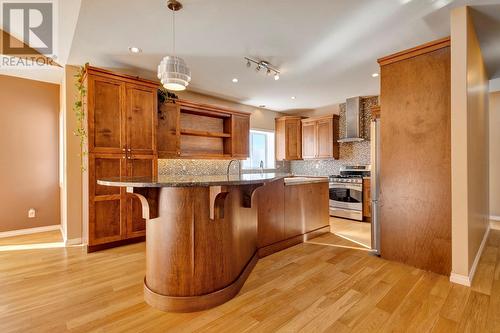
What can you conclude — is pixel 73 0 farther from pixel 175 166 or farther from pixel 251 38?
pixel 175 166

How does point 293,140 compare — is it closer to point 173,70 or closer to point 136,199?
point 136,199

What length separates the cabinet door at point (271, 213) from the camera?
121 inches

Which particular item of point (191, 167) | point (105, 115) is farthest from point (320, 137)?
point (105, 115)

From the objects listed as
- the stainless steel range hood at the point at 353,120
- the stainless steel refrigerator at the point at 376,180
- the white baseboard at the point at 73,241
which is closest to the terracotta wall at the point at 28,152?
the white baseboard at the point at 73,241

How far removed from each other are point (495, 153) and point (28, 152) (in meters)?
8.61

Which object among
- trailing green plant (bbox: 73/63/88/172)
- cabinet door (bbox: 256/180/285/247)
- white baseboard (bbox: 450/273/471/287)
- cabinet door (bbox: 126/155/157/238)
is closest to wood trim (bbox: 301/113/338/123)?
cabinet door (bbox: 256/180/285/247)

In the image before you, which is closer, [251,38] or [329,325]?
[329,325]

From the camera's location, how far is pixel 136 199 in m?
3.57

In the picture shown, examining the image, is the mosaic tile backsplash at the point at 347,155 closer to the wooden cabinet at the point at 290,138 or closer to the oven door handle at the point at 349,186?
the wooden cabinet at the point at 290,138

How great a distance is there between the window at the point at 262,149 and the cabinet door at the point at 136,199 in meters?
3.08

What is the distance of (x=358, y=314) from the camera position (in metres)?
1.86

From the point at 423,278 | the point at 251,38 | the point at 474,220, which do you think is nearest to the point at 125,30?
the point at 251,38

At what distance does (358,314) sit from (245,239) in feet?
3.80

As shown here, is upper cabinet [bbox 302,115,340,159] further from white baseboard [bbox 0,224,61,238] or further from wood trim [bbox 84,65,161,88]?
white baseboard [bbox 0,224,61,238]
